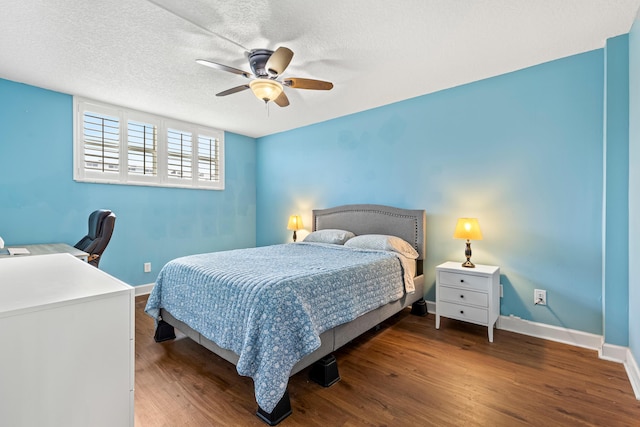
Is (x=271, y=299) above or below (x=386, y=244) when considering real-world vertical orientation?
below

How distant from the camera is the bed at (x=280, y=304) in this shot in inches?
63.6

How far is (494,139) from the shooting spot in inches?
114

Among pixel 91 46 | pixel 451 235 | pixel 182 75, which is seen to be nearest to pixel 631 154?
pixel 451 235

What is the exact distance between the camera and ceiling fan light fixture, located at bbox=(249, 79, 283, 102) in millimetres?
2258

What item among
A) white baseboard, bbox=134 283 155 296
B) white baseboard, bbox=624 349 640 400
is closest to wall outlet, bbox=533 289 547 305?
white baseboard, bbox=624 349 640 400

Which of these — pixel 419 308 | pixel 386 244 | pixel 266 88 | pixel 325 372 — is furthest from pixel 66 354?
pixel 419 308

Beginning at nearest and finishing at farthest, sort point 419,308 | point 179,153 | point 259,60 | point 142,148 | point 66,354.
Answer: point 66,354 → point 259,60 → point 419,308 → point 142,148 → point 179,153

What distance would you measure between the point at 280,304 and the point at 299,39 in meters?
1.89

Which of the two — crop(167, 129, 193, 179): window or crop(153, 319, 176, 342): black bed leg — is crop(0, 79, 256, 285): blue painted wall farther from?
crop(153, 319, 176, 342): black bed leg

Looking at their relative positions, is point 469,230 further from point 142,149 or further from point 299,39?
point 142,149

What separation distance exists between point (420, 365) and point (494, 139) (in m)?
2.20

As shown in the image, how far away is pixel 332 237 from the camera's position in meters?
3.60

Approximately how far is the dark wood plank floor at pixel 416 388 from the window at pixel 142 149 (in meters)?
2.19

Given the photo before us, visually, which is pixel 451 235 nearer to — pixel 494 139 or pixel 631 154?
pixel 494 139
